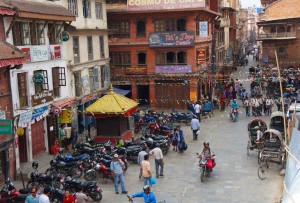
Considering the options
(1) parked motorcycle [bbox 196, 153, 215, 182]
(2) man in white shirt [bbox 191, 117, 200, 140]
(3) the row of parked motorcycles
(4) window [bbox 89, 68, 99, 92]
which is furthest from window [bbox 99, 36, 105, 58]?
(1) parked motorcycle [bbox 196, 153, 215, 182]

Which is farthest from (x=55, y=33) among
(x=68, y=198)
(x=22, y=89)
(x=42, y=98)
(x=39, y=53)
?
(x=68, y=198)

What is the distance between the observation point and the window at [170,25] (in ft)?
116

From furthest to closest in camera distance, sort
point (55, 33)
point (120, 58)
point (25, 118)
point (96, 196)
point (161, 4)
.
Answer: point (120, 58), point (161, 4), point (55, 33), point (25, 118), point (96, 196)

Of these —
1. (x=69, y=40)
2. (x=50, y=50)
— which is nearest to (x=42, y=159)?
(x=50, y=50)

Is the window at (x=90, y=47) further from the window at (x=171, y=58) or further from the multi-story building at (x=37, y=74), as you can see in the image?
the window at (x=171, y=58)

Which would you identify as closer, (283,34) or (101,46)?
(101,46)

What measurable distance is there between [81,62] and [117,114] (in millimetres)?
7442

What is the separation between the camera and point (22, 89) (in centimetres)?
1994

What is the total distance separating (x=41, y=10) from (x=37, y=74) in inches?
129

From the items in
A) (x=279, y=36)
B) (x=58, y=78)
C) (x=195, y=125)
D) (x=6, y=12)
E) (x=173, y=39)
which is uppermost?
(x=6, y=12)

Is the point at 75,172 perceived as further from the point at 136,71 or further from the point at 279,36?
the point at 279,36

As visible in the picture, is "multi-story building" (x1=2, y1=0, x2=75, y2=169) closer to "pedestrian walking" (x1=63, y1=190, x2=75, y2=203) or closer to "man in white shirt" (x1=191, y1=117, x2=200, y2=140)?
"pedestrian walking" (x1=63, y1=190, x2=75, y2=203)

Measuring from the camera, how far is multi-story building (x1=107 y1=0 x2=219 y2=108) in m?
35.1

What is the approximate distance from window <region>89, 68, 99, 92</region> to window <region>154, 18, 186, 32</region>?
7673 millimetres
